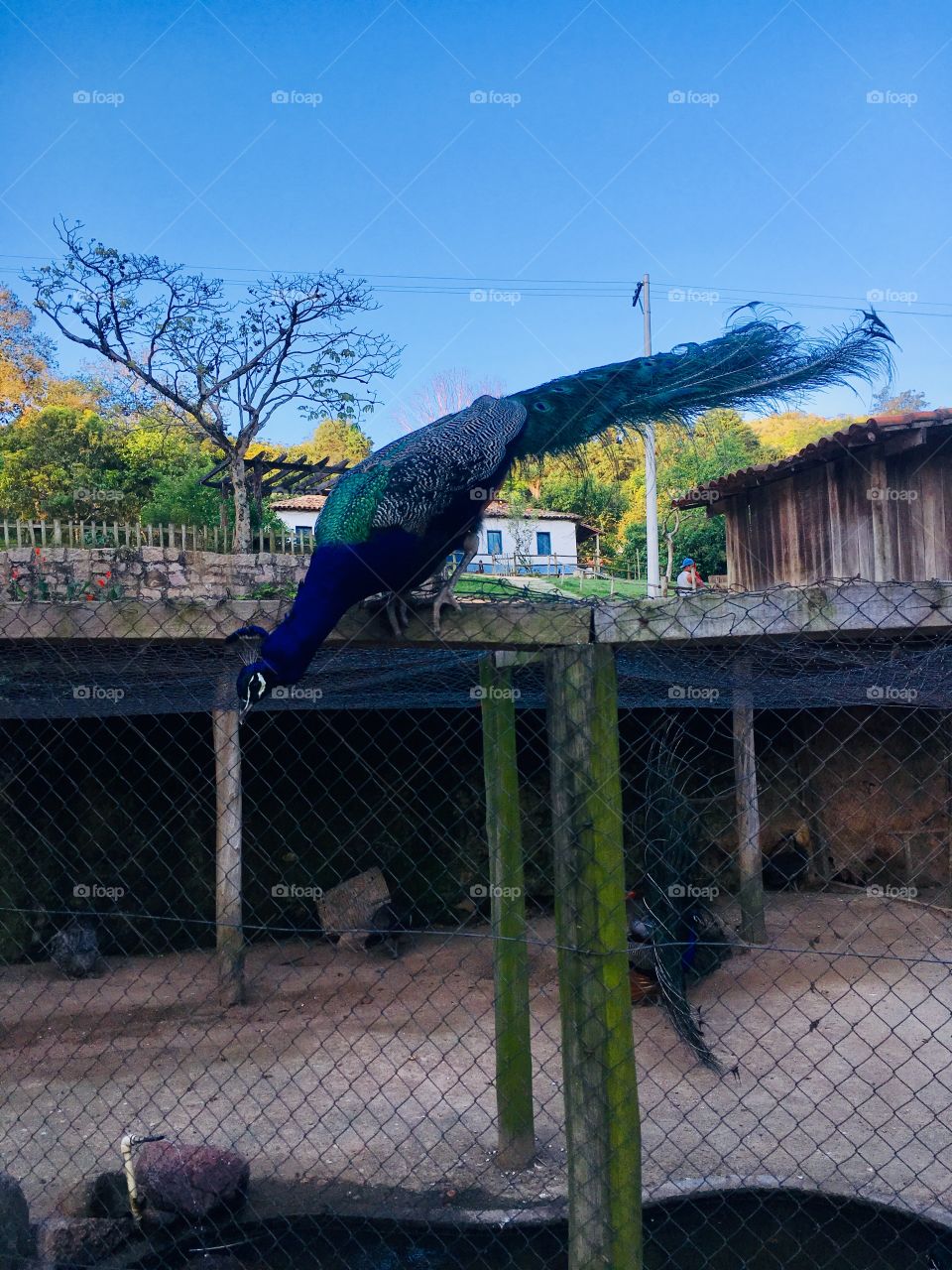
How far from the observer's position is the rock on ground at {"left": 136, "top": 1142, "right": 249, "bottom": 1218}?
10.2 feet

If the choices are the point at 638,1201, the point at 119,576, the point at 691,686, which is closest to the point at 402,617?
the point at 638,1201

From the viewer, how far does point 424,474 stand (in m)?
2.75

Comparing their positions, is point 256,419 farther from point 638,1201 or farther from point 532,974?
point 638,1201

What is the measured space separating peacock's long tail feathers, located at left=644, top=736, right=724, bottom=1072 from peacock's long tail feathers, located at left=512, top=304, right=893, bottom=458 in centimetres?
242

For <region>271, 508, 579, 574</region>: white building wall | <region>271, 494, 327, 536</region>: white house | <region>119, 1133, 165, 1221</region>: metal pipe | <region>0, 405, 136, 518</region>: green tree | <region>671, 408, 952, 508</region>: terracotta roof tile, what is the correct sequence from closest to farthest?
1. <region>119, 1133, 165, 1221</region>: metal pipe
2. <region>671, 408, 952, 508</region>: terracotta roof tile
3. <region>0, 405, 136, 518</region>: green tree
4. <region>271, 494, 327, 536</region>: white house
5. <region>271, 508, 579, 574</region>: white building wall

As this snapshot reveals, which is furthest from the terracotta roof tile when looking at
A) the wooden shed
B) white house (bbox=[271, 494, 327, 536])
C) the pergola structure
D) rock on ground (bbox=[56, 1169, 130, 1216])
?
white house (bbox=[271, 494, 327, 536])

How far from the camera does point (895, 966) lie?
6746 mm

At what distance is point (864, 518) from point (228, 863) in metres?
5.76

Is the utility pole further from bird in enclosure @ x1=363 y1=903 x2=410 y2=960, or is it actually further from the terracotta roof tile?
bird in enclosure @ x1=363 y1=903 x2=410 y2=960

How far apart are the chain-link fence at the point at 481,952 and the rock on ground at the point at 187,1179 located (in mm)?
14

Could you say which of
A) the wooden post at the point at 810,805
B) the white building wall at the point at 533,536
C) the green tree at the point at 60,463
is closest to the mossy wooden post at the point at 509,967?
the wooden post at the point at 810,805

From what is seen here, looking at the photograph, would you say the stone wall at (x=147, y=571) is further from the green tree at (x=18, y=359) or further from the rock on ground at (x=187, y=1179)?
the green tree at (x=18, y=359)

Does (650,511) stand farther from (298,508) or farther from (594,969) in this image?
(594,969)

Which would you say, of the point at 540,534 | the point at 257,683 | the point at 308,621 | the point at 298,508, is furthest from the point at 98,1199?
the point at 540,534
